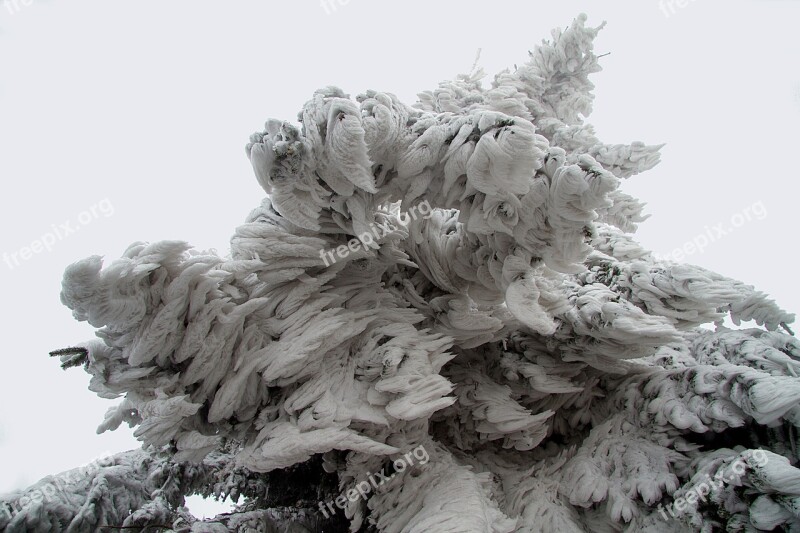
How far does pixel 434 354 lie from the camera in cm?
266

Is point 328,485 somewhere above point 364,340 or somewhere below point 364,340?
below

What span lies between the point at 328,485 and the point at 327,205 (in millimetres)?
1735

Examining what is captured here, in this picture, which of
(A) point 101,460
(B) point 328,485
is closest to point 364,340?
(B) point 328,485

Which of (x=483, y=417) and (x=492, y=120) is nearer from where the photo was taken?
(x=492, y=120)

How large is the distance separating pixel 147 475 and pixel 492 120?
2.63 m

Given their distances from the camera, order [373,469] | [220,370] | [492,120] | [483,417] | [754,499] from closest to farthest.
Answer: [754,499], [492,120], [220,370], [373,469], [483,417]

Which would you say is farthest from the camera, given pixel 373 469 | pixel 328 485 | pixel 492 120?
pixel 328 485

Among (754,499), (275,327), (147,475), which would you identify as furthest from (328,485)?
(754,499)

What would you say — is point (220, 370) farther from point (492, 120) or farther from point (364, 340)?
point (492, 120)

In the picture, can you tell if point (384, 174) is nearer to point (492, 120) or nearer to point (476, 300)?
point (492, 120)

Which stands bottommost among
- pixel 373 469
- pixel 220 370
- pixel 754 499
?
pixel 754 499

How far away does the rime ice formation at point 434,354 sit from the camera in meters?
2.20

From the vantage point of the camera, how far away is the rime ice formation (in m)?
2.20

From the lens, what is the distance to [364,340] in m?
2.68
